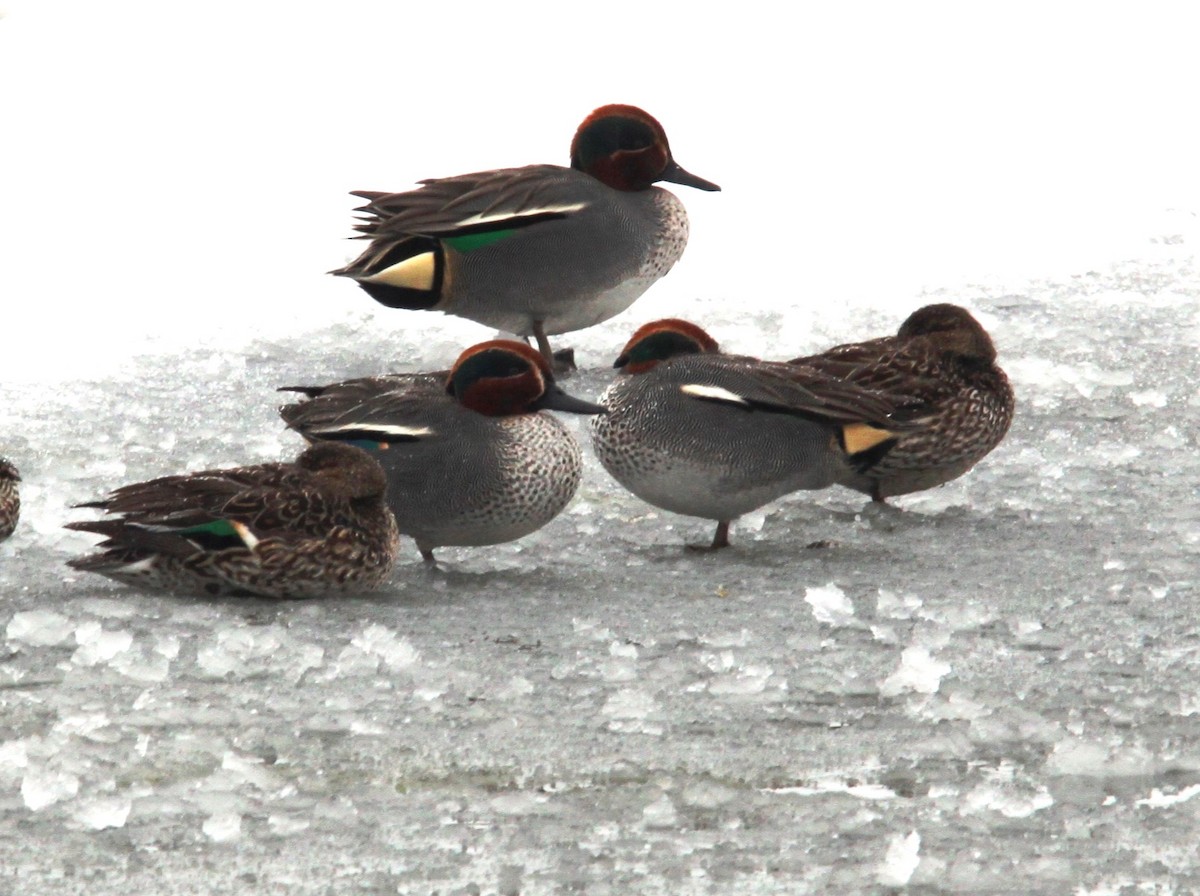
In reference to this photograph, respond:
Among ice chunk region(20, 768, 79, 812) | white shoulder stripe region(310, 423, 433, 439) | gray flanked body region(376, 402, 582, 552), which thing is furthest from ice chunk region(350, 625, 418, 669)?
ice chunk region(20, 768, 79, 812)

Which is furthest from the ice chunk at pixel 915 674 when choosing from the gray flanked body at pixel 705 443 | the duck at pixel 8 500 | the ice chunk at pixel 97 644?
the duck at pixel 8 500

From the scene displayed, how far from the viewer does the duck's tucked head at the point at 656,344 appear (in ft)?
17.9

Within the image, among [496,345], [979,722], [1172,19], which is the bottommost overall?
[979,722]

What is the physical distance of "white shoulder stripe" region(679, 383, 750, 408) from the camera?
206 inches

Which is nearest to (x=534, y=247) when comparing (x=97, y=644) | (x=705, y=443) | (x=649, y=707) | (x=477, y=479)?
(x=705, y=443)

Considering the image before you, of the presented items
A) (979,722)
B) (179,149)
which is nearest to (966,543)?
(979,722)

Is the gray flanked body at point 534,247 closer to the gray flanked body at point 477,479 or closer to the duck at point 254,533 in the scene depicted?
the gray flanked body at point 477,479

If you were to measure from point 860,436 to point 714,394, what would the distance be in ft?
1.47

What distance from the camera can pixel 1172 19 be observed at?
11734 mm

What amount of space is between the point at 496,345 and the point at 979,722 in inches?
68.0

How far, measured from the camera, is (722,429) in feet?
17.1

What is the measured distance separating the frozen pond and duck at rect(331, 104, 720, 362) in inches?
45.6

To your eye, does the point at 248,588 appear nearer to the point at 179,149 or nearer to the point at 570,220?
the point at 570,220

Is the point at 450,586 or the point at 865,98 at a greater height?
the point at 865,98
